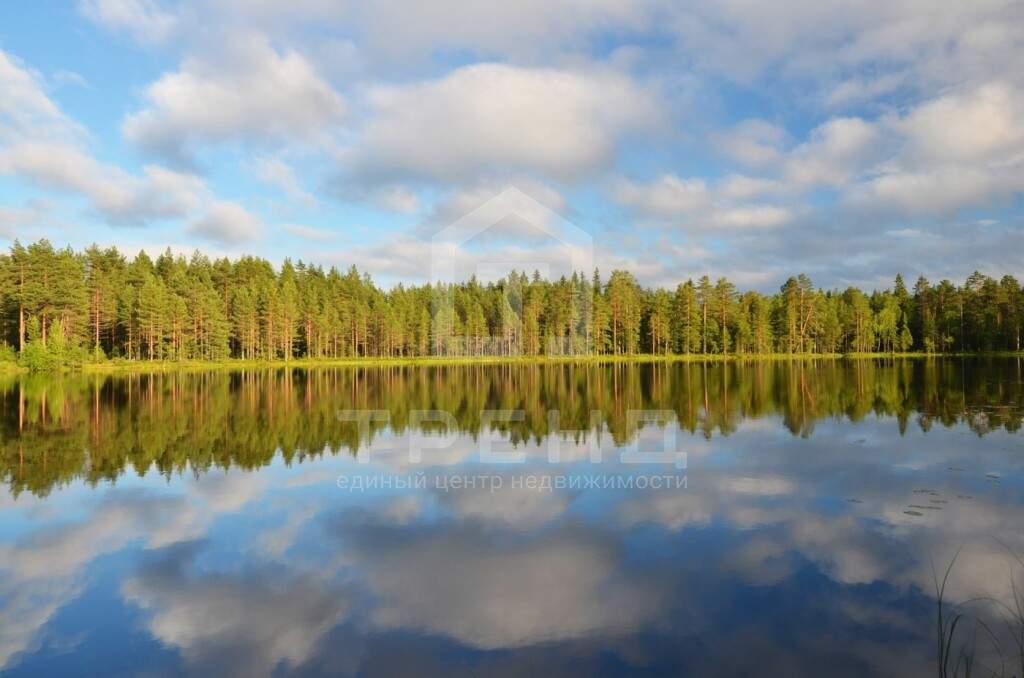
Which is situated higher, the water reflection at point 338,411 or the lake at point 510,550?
the water reflection at point 338,411

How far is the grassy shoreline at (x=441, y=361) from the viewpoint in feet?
251

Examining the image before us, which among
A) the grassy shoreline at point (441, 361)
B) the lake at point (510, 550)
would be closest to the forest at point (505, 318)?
the grassy shoreline at point (441, 361)

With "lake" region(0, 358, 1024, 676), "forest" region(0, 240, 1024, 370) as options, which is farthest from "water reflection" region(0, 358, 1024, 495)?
"forest" region(0, 240, 1024, 370)

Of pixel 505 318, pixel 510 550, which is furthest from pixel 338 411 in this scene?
pixel 505 318

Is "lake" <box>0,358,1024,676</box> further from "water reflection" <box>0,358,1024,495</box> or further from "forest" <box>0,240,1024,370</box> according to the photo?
"forest" <box>0,240,1024,370</box>

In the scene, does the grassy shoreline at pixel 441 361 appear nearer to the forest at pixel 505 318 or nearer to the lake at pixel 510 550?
the forest at pixel 505 318

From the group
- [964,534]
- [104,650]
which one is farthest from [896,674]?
[104,650]

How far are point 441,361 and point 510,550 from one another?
9266cm

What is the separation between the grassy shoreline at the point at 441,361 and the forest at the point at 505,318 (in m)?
3.12

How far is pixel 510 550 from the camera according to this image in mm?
11164

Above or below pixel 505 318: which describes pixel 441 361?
below

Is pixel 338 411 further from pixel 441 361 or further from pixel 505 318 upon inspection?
pixel 505 318

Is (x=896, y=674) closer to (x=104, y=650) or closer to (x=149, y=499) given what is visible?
(x=104, y=650)

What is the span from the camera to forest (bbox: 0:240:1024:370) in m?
89.9
